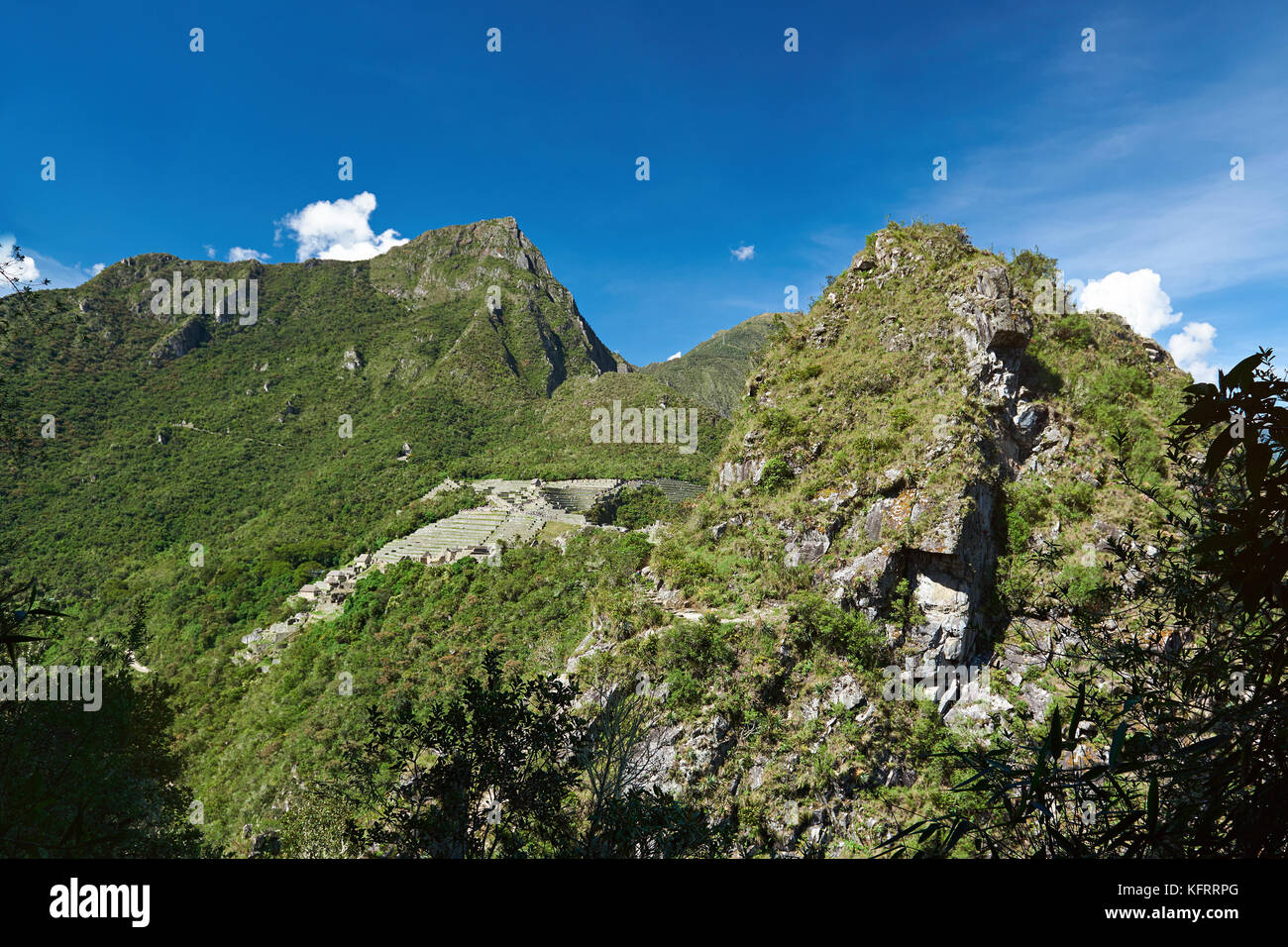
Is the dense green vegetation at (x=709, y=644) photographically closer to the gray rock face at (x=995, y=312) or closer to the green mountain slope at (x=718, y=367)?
the gray rock face at (x=995, y=312)

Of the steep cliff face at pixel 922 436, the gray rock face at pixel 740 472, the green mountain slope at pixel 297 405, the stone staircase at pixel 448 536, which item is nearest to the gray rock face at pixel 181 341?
the green mountain slope at pixel 297 405

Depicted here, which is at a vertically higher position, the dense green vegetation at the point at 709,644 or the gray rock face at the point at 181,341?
the gray rock face at the point at 181,341

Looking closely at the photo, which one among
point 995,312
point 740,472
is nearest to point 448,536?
point 740,472

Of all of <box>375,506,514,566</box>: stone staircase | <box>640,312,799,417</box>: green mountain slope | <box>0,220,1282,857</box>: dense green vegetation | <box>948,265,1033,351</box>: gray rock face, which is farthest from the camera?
<box>640,312,799,417</box>: green mountain slope

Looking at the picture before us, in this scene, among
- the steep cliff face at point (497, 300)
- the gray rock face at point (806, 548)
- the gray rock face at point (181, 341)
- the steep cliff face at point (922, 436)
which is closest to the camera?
the steep cliff face at point (922, 436)

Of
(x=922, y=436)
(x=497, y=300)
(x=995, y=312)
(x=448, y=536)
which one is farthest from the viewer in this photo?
→ (x=497, y=300)

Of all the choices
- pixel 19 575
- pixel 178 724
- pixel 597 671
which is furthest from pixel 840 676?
pixel 19 575

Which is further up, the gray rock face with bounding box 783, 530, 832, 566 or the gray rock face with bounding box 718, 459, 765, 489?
the gray rock face with bounding box 718, 459, 765, 489

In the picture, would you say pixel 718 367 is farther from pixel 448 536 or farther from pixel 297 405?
pixel 448 536

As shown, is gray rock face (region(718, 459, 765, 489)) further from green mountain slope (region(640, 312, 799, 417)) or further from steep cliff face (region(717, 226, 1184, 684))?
green mountain slope (region(640, 312, 799, 417))


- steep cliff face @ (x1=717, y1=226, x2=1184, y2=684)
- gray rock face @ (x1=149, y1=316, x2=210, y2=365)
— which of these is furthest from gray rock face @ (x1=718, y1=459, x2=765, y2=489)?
gray rock face @ (x1=149, y1=316, x2=210, y2=365)
